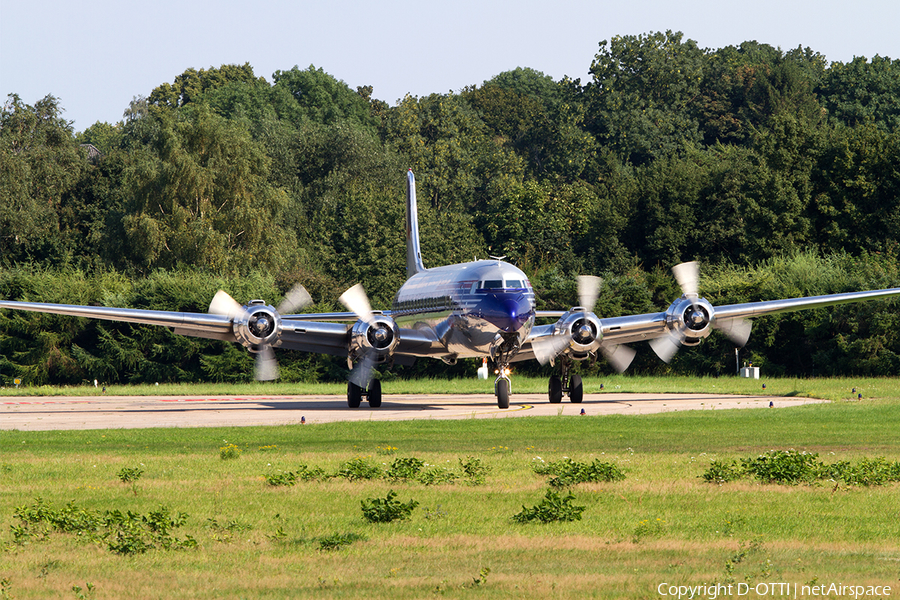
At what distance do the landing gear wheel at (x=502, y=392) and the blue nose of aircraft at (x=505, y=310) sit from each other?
2348 mm

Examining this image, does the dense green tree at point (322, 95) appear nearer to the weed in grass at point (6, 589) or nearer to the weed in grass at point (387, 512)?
the weed in grass at point (387, 512)

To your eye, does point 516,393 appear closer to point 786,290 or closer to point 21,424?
point 786,290

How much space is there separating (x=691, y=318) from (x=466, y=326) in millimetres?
7755

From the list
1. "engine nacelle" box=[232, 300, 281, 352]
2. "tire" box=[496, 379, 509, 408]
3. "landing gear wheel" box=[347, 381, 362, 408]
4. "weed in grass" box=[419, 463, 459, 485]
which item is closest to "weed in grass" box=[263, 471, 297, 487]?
"weed in grass" box=[419, 463, 459, 485]

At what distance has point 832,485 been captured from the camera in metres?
15.2

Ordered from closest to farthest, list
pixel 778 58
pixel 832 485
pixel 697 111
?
pixel 832 485, pixel 697 111, pixel 778 58

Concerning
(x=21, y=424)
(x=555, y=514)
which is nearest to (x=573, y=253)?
(x=21, y=424)

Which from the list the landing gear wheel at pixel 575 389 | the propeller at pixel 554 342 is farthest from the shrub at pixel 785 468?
the landing gear wheel at pixel 575 389

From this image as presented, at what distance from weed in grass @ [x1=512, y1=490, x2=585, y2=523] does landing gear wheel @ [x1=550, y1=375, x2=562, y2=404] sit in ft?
76.2

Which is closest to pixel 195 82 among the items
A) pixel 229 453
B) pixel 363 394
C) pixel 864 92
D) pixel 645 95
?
pixel 645 95

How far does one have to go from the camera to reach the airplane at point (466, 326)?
31.4m

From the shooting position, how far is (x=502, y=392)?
3244 cm

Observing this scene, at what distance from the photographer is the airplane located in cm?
3142

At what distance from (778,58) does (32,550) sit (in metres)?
120
